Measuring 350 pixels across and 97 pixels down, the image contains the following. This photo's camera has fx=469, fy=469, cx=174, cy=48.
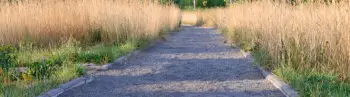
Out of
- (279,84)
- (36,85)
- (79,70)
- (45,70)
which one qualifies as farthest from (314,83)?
(45,70)

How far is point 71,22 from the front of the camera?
11.7 m

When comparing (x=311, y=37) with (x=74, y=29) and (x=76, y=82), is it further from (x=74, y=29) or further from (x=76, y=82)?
(x=74, y=29)

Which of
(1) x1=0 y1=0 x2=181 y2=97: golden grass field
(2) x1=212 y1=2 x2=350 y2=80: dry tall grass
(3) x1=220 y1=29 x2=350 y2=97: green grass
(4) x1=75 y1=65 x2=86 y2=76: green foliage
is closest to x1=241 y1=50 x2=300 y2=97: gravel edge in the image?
(3) x1=220 y1=29 x2=350 y2=97: green grass

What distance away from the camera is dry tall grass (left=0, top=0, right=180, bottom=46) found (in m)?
10.8

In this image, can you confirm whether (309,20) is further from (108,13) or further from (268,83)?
(108,13)

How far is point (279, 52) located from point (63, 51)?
13.0 ft

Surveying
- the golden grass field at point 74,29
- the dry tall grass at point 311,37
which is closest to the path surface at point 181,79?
the dry tall grass at point 311,37

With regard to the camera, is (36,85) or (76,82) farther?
(76,82)

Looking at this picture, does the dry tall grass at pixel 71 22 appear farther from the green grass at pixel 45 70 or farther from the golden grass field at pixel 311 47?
the golden grass field at pixel 311 47

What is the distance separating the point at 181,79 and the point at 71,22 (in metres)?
5.51

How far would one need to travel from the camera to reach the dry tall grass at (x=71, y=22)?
10750mm

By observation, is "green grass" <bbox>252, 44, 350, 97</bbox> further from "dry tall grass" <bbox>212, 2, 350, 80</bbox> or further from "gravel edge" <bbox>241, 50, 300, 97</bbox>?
"dry tall grass" <bbox>212, 2, 350, 80</bbox>

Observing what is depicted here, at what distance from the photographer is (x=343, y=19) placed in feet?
21.8

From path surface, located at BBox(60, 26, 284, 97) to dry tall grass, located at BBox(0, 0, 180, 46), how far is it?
233cm
